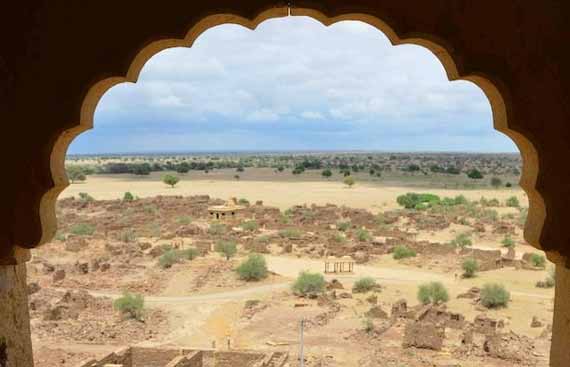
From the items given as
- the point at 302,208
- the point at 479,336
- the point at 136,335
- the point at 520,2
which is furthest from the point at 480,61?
the point at 302,208

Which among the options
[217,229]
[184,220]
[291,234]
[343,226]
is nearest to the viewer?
[291,234]

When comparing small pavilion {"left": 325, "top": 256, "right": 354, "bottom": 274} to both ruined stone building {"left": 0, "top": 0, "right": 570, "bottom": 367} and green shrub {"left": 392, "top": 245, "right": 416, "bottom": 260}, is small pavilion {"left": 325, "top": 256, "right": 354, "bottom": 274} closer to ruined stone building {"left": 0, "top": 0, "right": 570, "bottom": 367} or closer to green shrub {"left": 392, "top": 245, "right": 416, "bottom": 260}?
green shrub {"left": 392, "top": 245, "right": 416, "bottom": 260}

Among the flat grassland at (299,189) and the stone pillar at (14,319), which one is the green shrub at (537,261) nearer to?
the flat grassland at (299,189)

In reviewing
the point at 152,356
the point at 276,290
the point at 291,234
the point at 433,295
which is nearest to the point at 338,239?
the point at 291,234

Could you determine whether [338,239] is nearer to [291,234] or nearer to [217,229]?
[291,234]

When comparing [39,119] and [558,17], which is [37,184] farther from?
[558,17]

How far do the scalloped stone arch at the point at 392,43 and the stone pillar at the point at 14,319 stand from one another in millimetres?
352

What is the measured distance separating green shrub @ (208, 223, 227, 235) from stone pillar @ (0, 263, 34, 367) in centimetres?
2626

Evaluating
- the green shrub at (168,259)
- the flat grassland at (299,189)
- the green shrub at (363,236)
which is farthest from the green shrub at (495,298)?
the flat grassland at (299,189)

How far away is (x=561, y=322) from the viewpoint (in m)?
2.27

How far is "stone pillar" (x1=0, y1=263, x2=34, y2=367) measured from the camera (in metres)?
2.30

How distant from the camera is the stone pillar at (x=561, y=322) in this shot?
87.4 inches

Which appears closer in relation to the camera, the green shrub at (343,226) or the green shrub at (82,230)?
the green shrub at (82,230)

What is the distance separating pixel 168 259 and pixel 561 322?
20.6 meters
